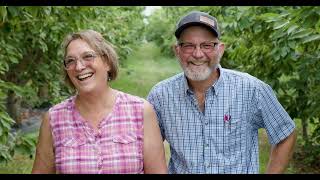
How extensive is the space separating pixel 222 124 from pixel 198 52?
34 centimetres

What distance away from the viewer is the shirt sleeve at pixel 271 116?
2240mm

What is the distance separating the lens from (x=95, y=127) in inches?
79.0

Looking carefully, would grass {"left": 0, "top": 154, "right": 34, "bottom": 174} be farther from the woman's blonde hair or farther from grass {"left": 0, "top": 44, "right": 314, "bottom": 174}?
the woman's blonde hair

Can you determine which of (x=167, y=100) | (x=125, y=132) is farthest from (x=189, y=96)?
(x=125, y=132)

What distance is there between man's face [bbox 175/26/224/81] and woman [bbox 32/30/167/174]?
11.2 inches

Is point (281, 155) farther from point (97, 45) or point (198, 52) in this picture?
point (97, 45)

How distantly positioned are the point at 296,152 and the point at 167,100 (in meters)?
4.86

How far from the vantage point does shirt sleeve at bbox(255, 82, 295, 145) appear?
224 centimetres

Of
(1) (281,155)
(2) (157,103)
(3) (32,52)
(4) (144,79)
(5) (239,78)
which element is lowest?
(1) (281,155)

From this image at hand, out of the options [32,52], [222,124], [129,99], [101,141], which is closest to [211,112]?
[222,124]

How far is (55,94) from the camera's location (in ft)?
20.5

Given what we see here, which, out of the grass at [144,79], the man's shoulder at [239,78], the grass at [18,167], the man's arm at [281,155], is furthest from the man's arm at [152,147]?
the grass at [18,167]

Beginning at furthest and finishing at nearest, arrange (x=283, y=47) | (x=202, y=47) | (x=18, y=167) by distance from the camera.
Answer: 1. (x=18, y=167)
2. (x=283, y=47)
3. (x=202, y=47)

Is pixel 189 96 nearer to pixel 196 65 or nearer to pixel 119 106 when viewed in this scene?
pixel 196 65
